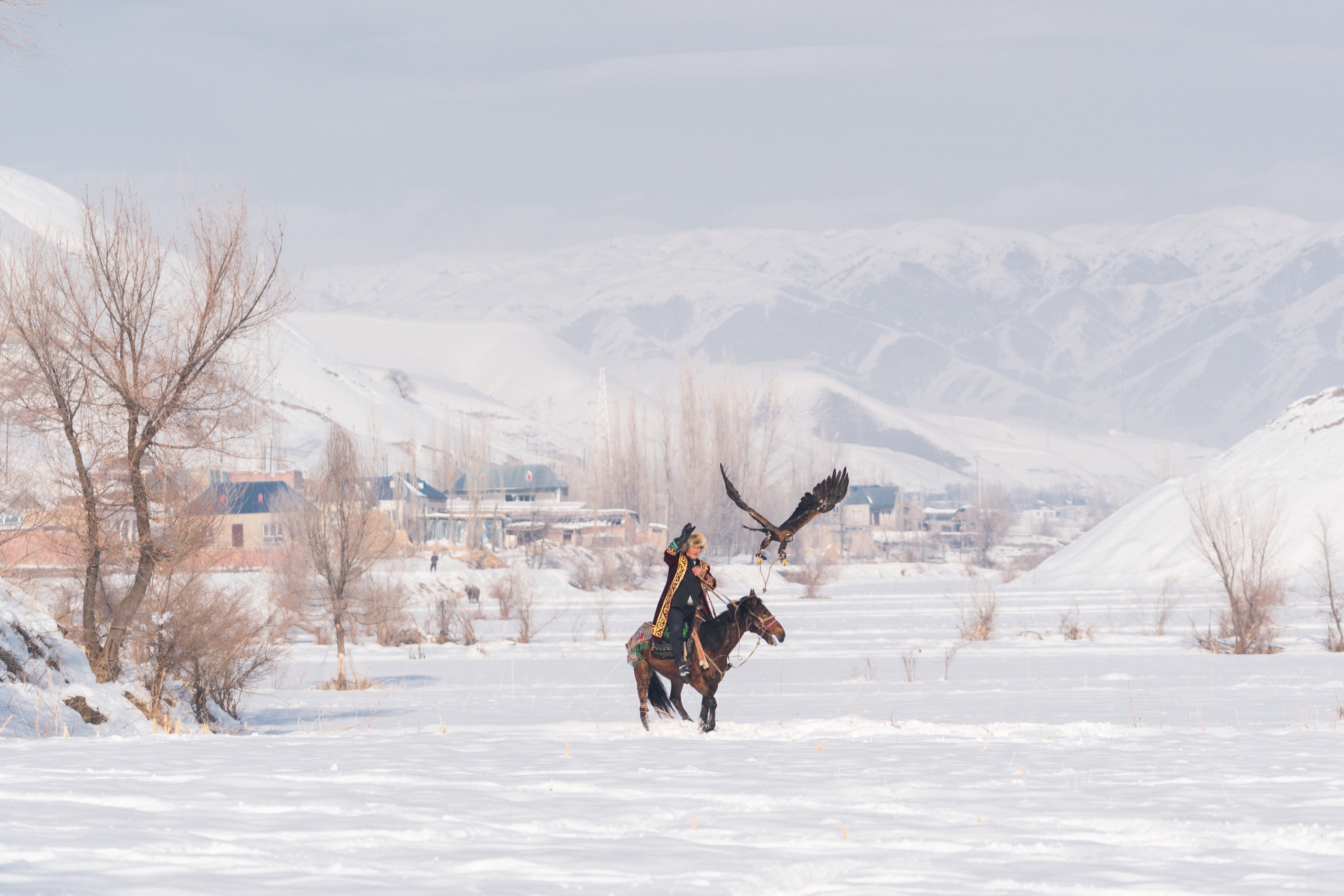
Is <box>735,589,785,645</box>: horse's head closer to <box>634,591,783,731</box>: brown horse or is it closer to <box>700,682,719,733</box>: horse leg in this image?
<box>634,591,783,731</box>: brown horse

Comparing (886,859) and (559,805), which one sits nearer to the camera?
(886,859)

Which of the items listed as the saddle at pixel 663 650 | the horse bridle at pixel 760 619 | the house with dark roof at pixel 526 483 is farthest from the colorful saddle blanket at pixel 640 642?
the house with dark roof at pixel 526 483

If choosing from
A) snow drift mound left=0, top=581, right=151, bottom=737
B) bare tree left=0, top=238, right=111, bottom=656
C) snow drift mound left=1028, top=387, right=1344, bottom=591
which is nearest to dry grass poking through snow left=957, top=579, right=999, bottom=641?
snow drift mound left=1028, top=387, right=1344, bottom=591

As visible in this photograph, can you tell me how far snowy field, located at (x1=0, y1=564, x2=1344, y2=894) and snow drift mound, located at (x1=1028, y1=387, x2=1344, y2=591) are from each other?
39772 millimetres

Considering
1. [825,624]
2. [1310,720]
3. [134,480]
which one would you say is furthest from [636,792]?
[825,624]

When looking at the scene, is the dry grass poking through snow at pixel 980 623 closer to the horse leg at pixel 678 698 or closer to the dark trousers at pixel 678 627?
the horse leg at pixel 678 698

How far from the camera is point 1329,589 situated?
31.4 meters

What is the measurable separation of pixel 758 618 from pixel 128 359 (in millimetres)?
11128

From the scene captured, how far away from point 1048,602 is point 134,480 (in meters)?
40.9

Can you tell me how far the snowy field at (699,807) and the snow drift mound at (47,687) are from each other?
2.19 metres

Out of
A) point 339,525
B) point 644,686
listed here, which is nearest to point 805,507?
point 644,686

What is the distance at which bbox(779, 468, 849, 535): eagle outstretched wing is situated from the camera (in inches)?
506

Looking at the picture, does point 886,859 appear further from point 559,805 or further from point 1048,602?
point 1048,602

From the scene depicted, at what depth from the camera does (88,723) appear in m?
14.9
